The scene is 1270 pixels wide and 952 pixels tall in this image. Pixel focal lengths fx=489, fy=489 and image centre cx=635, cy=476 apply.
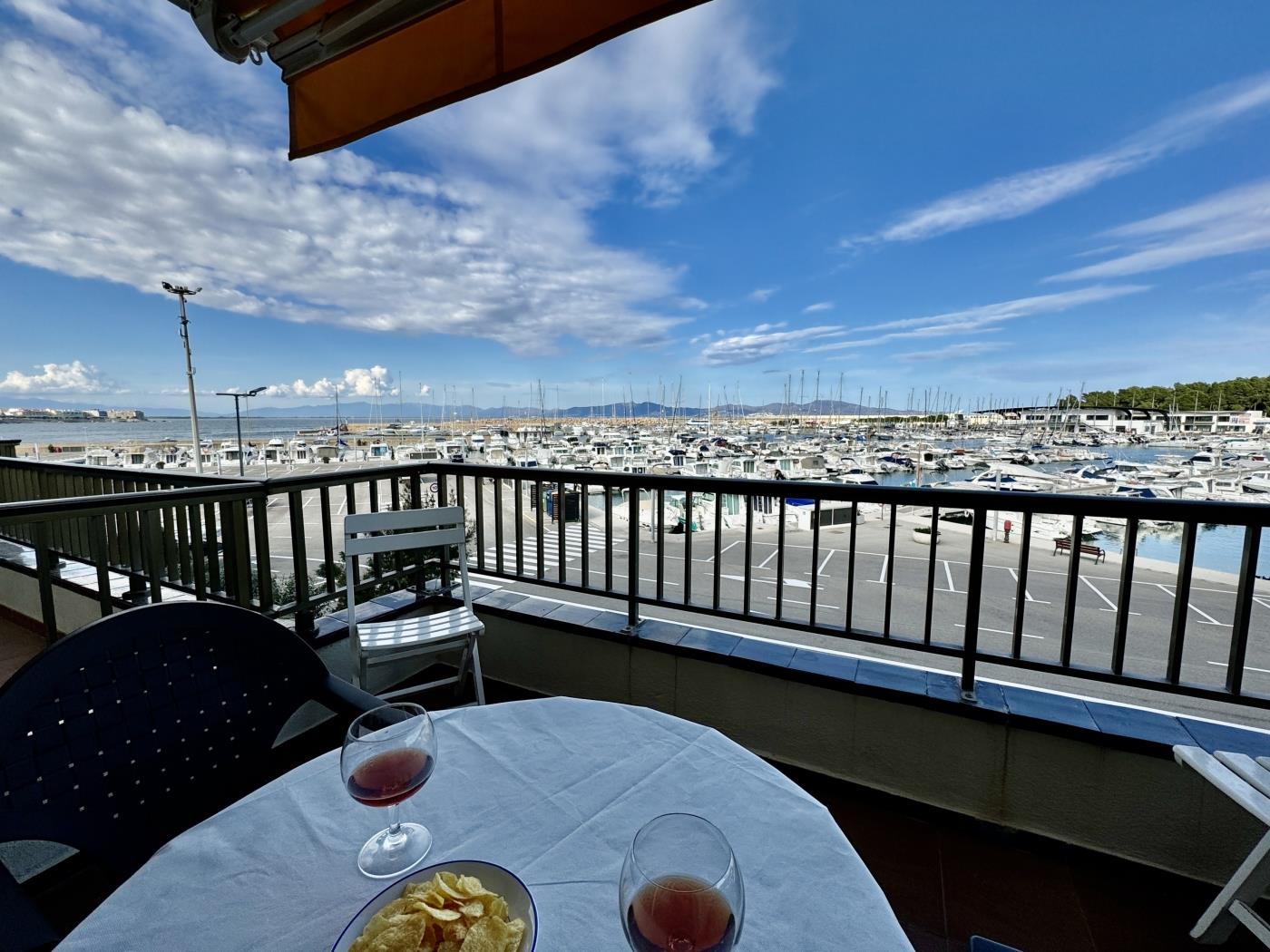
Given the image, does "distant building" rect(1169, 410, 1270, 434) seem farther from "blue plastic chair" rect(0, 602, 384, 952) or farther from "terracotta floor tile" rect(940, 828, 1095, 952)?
"blue plastic chair" rect(0, 602, 384, 952)

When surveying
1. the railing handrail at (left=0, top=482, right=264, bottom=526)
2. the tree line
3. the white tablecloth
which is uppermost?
the tree line

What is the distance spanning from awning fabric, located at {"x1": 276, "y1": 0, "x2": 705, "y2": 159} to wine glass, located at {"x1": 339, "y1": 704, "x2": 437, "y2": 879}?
5.52ft

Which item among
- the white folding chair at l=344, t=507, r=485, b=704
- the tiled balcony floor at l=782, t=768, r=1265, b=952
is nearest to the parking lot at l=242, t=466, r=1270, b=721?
the white folding chair at l=344, t=507, r=485, b=704

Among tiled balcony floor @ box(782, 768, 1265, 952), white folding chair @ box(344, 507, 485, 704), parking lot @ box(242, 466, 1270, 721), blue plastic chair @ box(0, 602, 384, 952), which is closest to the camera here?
blue plastic chair @ box(0, 602, 384, 952)

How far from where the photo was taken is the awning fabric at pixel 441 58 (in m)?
1.31

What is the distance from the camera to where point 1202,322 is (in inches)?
570

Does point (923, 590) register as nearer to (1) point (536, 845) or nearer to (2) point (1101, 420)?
(2) point (1101, 420)

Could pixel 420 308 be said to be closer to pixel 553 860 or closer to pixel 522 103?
pixel 522 103

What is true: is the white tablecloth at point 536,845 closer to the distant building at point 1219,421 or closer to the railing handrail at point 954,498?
the railing handrail at point 954,498

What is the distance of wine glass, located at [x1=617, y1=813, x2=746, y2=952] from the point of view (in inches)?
20.9

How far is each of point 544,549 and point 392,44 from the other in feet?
8.77

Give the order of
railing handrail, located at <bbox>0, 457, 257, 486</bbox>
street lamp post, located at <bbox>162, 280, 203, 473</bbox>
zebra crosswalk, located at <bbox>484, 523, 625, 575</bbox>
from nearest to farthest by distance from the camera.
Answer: railing handrail, located at <bbox>0, 457, 257, 486</bbox>
zebra crosswalk, located at <bbox>484, 523, 625, 575</bbox>
street lamp post, located at <bbox>162, 280, 203, 473</bbox>

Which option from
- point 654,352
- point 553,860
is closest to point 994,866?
point 553,860

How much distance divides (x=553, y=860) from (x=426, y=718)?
12.1 inches
